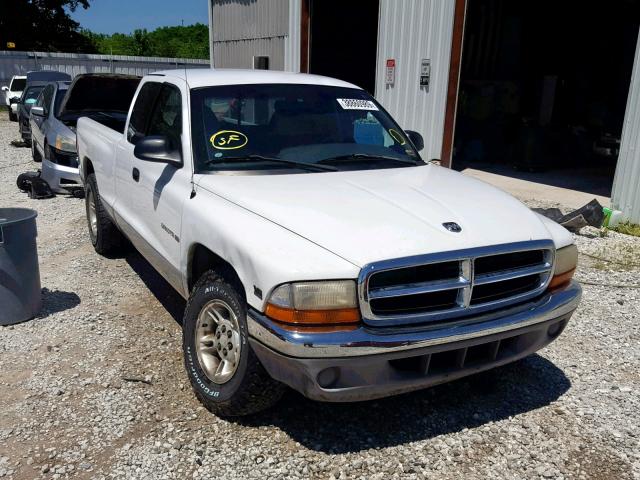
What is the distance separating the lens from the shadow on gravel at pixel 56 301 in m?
4.84

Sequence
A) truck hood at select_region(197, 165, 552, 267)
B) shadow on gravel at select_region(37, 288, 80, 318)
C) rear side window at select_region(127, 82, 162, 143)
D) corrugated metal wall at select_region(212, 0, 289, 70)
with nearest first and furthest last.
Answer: truck hood at select_region(197, 165, 552, 267)
rear side window at select_region(127, 82, 162, 143)
shadow on gravel at select_region(37, 288, 80, 318)
corrugated metal wall at select_region(212, 0, 289, 70)

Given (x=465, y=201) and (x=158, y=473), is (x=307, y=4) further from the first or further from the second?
(x=158, y=473)

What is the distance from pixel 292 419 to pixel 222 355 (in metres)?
0.56

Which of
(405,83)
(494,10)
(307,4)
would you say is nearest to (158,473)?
(405,83)

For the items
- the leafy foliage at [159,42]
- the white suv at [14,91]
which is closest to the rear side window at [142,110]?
the white suv at [14,91]

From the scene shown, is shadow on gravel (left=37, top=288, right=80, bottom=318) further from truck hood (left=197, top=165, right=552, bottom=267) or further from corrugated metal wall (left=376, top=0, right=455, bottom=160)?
corrugated metal wall (left=376, top=0, right=455, bottom=160)

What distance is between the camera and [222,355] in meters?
3.28

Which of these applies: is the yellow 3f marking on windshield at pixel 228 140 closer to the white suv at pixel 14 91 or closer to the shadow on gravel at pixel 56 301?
the shadow on gravel at pixel 56 301

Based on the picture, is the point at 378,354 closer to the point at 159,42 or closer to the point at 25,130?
the point at 25,130

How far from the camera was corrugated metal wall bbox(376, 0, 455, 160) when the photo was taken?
9.93 m

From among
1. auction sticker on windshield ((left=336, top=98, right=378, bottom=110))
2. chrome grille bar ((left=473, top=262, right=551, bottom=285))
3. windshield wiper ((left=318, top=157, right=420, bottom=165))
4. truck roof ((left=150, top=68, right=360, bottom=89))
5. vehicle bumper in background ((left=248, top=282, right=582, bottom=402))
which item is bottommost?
vehicle bumper in background ((left=248, top=282, right=582, bottom=402))

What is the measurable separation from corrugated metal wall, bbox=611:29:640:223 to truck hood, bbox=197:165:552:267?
15.9 feet

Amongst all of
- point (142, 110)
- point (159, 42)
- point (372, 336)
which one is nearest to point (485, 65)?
point (142, 110)

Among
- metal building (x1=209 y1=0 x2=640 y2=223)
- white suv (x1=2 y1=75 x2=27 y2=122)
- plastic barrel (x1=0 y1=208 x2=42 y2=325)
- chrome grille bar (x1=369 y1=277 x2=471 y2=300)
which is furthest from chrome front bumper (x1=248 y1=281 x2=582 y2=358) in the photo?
white suv (x1=2 y1=75 x2=27 y2=122)
